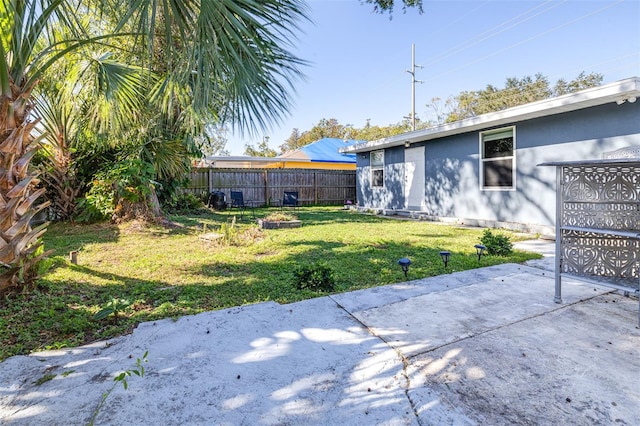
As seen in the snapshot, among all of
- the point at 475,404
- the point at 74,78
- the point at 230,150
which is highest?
the point at 230,150

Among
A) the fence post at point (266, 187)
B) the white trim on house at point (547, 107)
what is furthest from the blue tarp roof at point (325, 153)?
the white trim on house at point (547, 107)

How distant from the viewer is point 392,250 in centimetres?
543

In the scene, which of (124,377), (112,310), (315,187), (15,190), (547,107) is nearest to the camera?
(124,377)

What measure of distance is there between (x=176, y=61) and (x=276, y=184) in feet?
38.9

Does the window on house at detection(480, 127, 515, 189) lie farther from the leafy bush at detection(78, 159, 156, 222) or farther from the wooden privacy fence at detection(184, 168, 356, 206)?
the wooden privacy fence at detection(184, 168, 356, 206)

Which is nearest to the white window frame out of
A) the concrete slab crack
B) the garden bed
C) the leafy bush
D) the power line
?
the garden bed

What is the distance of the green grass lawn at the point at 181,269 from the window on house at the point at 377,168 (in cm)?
484

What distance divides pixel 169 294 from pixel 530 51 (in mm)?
23495

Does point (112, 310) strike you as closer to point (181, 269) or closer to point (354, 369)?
point (181, 269)

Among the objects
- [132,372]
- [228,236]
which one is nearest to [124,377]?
[132,372]

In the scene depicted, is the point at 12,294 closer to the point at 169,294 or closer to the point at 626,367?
the point at 169,294

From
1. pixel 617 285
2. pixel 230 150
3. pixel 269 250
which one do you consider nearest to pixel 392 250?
pixel 269 250

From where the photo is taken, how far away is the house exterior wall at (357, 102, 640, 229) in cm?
590

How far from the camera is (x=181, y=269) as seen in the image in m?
4.25
